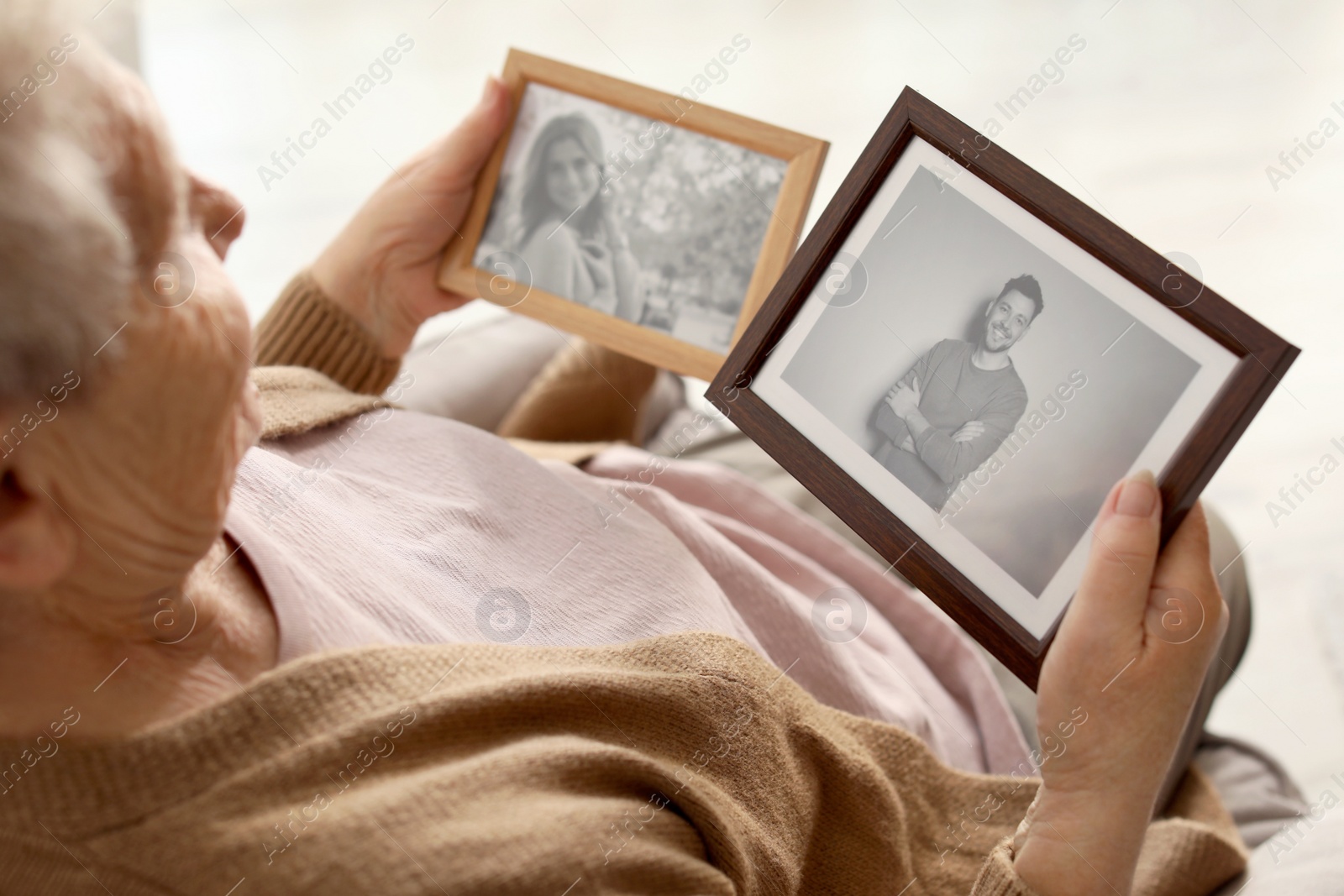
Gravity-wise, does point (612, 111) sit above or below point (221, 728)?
above

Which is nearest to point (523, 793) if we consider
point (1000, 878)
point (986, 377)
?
point (1000, 878)

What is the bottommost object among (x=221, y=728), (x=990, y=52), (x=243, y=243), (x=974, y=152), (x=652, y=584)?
(x=243, y=243)

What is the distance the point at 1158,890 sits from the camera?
87cm

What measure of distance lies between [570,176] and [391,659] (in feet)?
2.15

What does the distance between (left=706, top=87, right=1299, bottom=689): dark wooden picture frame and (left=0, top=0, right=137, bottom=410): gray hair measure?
1.73 feet

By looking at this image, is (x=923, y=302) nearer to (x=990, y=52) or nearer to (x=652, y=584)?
(x=652, y=584)

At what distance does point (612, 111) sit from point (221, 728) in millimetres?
782

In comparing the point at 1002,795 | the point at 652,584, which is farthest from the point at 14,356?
the point at 1002,795

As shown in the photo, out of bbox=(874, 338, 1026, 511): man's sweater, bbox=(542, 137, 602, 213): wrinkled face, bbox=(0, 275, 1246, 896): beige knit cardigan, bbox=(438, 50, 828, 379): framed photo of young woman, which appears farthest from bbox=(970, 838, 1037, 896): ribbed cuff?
bbox=(542, 137, 602, 213): wrinkled face

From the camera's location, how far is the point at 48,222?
1.55 ft

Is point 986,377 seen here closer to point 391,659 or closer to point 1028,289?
point 1028,289

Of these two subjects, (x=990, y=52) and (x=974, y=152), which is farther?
(x=990, y=52)

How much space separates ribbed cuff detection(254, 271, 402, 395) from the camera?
1.14 m

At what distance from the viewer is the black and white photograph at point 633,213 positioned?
106cm
